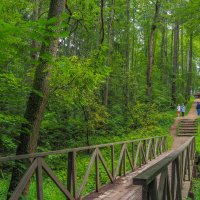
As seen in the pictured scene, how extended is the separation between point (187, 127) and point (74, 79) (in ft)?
52.7

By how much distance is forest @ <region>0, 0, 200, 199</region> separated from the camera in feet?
13.9

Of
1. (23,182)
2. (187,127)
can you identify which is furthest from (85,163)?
(187,127)

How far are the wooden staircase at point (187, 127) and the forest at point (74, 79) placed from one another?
1.15 metres

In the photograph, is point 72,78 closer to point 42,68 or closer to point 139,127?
point 42,68

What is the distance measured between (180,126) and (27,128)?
19.5 m

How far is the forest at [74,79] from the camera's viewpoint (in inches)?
167

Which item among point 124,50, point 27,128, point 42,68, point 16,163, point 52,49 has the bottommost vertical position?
point 16,163

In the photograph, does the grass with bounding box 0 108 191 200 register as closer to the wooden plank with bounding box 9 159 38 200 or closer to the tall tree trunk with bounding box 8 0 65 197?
the tall tree trunk with bounding box 8 0 65 197

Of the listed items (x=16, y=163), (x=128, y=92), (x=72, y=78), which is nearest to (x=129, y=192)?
(x=16, y=163)

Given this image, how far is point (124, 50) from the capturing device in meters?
30.7

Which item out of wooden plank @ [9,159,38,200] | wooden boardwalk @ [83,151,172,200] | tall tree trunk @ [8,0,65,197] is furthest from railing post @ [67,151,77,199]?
wooden plank @ [9,159,38,200]

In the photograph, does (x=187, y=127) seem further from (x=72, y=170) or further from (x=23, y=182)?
(x=23, y=182)

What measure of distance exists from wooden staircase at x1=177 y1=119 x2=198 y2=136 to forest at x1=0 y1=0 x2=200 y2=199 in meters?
1.15

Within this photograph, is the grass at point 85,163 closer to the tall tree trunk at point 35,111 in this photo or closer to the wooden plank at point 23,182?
the tall tree trunk at point 35,111
